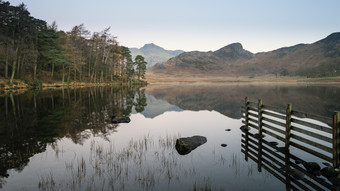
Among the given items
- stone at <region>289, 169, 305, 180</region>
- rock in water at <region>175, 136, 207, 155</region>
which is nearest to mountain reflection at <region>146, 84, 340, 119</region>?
rock in water at <region>175, 136, 207, 155</region>

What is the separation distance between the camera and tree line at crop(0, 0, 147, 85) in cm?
4969

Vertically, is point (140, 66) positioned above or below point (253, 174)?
above

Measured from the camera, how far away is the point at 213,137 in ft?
43.5

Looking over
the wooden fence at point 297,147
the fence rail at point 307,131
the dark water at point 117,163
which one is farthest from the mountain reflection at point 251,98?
the dark water at point 117,163

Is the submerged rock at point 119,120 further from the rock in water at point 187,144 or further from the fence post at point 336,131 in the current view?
the fence post at point 336,131

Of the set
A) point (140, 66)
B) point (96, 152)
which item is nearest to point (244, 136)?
point (96, 152)

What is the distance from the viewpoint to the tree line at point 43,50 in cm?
4969

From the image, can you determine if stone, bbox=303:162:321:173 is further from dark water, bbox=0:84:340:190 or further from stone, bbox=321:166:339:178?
dark water, bbox=0:84:340:190

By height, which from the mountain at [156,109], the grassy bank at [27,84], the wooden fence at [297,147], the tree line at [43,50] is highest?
the tree line at [43,50]

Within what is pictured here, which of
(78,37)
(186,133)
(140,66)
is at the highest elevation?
(78,37)

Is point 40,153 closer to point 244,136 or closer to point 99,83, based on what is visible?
point 244,136

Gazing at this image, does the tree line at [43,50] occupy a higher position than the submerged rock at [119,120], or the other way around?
the tree line at [43,50]

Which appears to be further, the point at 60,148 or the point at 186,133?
the point at 186,133

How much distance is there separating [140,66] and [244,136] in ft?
330
